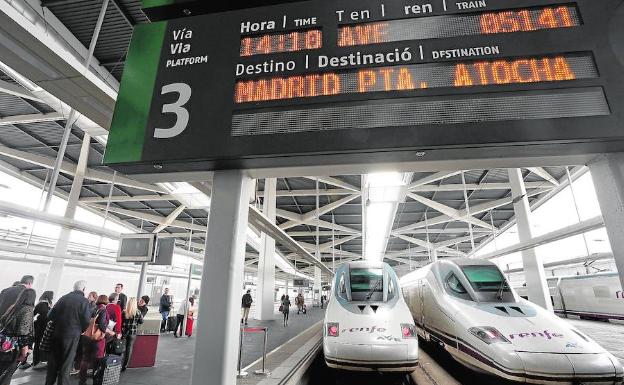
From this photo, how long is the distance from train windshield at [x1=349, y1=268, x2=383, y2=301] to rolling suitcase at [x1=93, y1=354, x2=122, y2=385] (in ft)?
14.1

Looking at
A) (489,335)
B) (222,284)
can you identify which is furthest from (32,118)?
(489,335)

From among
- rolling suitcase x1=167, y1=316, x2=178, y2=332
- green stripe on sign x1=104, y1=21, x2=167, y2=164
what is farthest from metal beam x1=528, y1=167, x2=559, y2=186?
rolling suitcase x1=167, y1=316, x2=178, y2=332

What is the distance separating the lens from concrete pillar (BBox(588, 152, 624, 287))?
8.83 ft

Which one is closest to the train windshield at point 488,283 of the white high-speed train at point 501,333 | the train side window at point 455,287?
the white high-speed train at point 501,333

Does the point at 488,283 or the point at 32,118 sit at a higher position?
the point at 32,118

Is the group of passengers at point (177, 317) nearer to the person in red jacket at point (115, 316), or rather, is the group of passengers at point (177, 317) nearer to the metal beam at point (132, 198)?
the person in red jacket at point (115, 316)

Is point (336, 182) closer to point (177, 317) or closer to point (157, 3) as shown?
point (177, 317)

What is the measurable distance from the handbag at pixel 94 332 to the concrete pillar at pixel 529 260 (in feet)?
42.1

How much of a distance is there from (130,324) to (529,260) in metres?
13.5

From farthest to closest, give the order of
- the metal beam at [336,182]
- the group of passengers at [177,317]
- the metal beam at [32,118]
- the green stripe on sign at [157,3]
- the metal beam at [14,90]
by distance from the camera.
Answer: the metal beam at [336,182]
the group of passengers at [177,317]
the metal beam at [32,118]
the metal beam at [14,90]
the green stripe on sign at [157,3]

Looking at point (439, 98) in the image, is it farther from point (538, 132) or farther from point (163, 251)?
point (163, 251)

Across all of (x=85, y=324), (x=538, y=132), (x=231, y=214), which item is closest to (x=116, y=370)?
(x=85, y=324)

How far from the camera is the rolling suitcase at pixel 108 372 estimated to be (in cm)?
484

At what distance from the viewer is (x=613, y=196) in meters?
2.76
